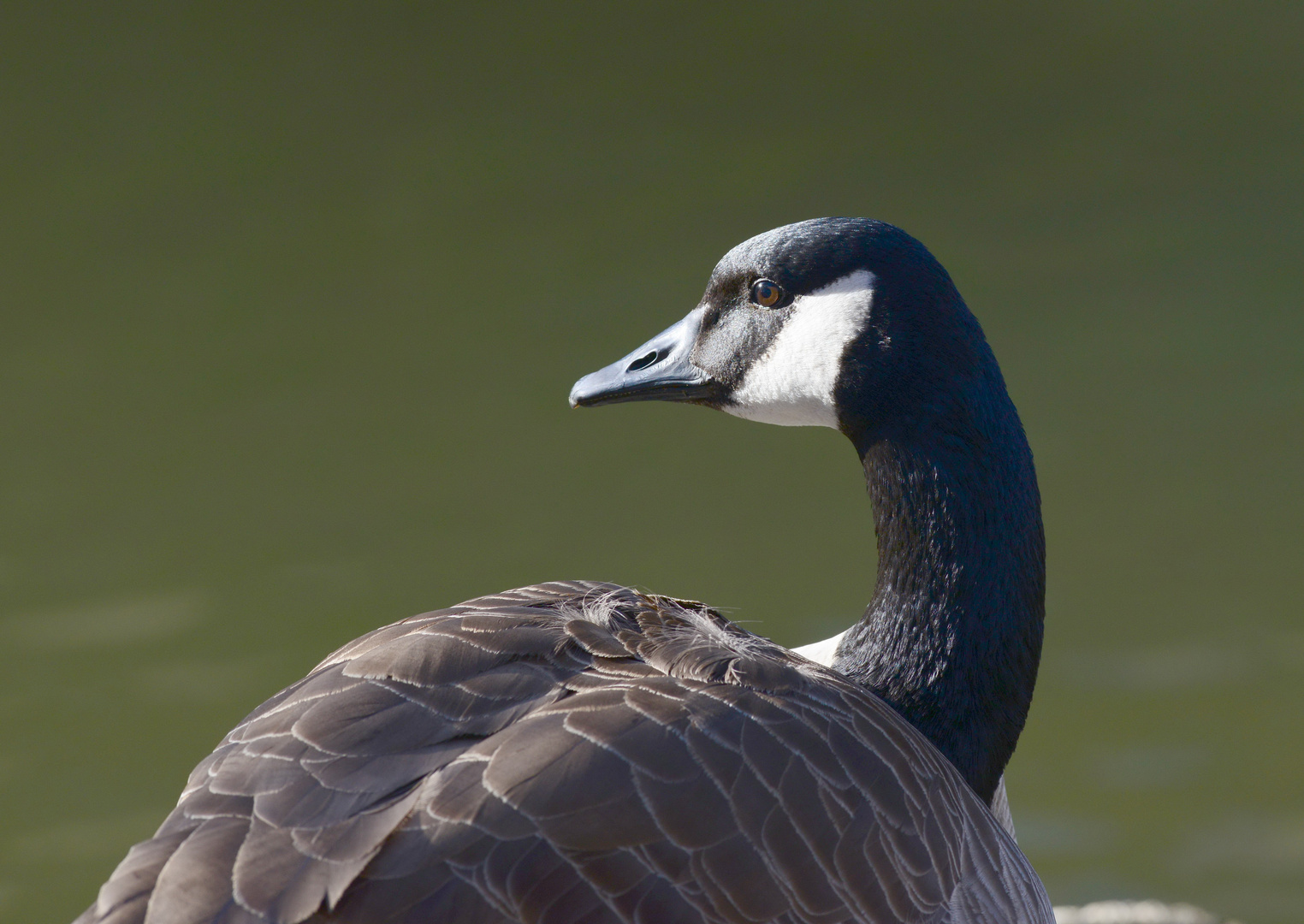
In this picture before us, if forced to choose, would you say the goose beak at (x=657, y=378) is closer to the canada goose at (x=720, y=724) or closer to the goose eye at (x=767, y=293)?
the canada goose at (x=720, y=724)

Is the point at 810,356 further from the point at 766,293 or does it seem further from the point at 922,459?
the point at 922,459

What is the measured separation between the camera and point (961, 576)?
2.56 meters

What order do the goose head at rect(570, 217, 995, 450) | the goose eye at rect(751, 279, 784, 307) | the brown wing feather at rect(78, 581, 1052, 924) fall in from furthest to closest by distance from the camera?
the goose eye at rect(751, 279, 784, 307) < the goose head at rect(570, 217, 995, 450) < the brown wing feather at rect(78, 581, 1052, 924)

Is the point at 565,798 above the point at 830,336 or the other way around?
the other way around

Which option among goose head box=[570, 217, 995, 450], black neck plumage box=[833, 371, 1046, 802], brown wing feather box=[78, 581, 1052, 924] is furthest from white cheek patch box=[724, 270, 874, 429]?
brown wing feather box=[78, 581, 1052, 924]

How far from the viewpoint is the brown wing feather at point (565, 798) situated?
1778mm

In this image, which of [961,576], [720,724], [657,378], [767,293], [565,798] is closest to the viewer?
[565,798]

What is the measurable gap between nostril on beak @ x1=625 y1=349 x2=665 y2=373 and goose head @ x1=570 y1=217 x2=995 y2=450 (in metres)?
0.04

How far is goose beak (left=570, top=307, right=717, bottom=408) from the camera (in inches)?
110

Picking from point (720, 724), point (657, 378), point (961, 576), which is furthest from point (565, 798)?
point (657, 378)

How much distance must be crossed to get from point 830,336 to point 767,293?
0.58 feet

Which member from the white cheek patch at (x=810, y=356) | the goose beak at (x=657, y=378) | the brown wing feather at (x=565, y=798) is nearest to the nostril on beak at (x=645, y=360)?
the goose beak at (x=657, y=378)

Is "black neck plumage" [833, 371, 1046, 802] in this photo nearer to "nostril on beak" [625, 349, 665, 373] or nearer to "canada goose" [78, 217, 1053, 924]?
"canada goose" [78, 217, 1053, 924]

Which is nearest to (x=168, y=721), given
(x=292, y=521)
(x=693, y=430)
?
(x=292, y=521)
